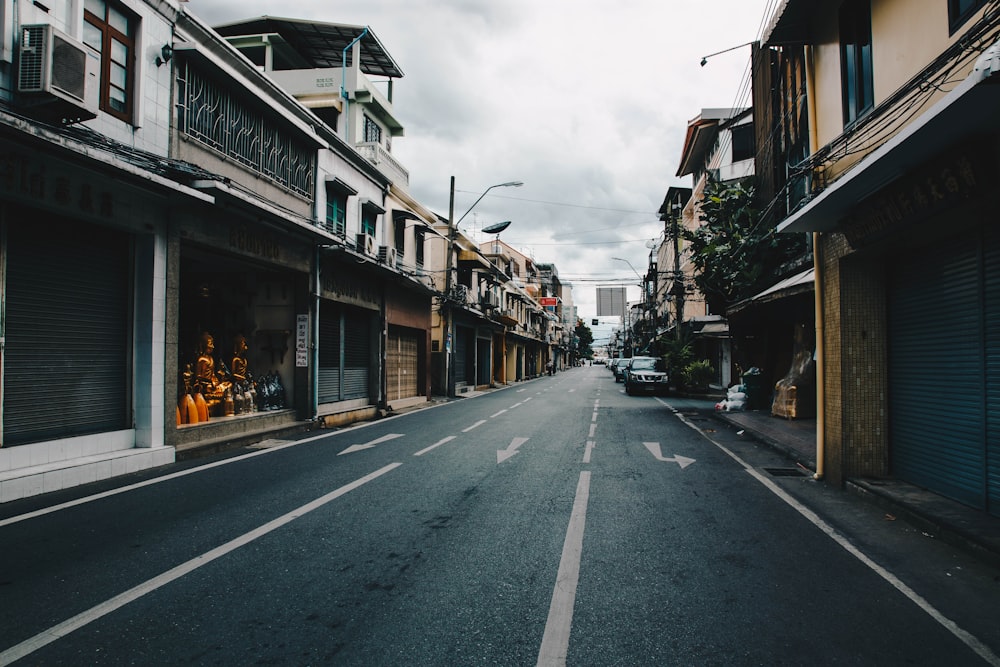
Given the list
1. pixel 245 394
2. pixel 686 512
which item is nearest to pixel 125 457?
pixel 245 394

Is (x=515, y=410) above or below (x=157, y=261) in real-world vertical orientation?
below

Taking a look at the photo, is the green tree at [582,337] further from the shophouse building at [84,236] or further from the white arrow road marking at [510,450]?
the shophouse building at [84,236]

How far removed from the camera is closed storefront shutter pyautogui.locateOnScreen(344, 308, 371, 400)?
59.4 feet

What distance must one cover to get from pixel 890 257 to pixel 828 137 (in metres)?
2.26

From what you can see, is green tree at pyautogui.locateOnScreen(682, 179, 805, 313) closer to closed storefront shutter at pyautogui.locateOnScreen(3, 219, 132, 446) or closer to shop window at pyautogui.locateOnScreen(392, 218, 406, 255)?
shop window at pyautogui.locateOnScreen(392, 218, 406, 255)

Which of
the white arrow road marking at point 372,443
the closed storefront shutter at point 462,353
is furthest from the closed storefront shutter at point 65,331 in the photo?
the closed storefront shutter at point 462,353

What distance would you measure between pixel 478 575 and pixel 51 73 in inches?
311

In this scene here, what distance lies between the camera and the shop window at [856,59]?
308 inches

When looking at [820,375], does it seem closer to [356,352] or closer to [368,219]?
[356,352]

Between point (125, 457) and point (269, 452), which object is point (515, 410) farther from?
point (125, 457)

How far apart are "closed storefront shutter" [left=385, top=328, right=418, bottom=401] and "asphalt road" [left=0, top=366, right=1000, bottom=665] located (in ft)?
45.9

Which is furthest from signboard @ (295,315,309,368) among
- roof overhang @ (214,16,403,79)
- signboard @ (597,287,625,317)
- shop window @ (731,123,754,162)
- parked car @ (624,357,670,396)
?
signboard @ (597,287,625,317)

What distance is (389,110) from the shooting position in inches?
938

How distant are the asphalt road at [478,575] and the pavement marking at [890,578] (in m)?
0.03
